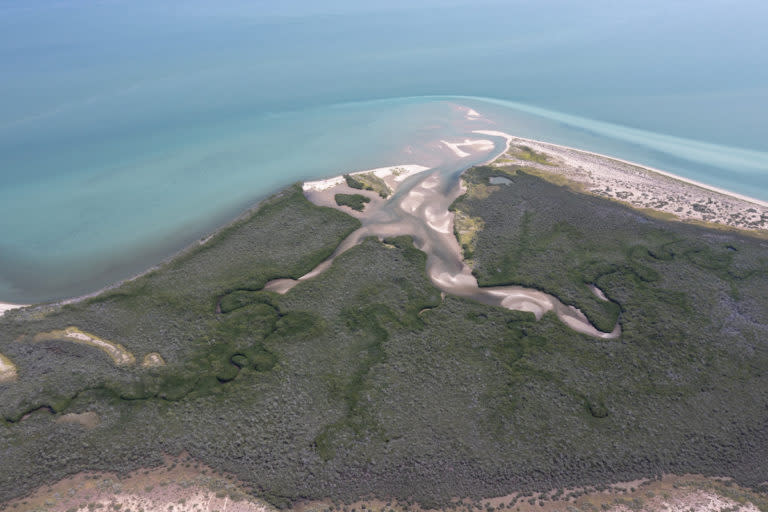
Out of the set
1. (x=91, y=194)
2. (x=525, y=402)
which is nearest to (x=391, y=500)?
(x=525, y=402)

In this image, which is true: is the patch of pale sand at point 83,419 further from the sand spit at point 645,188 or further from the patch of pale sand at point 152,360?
the sand spit at point 645,188

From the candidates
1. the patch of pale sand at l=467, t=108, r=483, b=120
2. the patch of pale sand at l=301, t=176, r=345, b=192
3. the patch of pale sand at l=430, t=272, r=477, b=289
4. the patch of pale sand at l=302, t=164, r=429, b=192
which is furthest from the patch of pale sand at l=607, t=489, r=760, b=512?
the patch of pale sand at l=467, t=108, r=483, b=120

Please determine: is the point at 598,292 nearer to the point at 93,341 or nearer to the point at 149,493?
the point at 149,493

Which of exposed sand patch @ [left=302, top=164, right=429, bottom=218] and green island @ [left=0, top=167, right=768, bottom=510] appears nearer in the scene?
green island @ [left=0, top=167, right=768, bottom=510]

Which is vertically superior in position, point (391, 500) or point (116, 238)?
point (116, 238)

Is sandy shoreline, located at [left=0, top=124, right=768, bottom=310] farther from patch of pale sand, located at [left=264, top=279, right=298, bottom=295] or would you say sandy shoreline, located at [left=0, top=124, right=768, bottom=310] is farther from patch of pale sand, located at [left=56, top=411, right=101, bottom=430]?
patch of pale sand, located at [left=56, top=411, right=101, bottom=430]

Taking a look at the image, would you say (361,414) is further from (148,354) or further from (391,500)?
(148,354)
